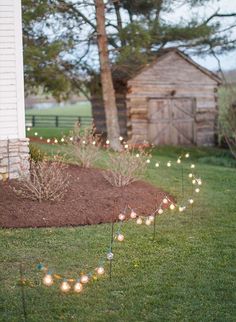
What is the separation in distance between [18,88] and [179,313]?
640 centimetres

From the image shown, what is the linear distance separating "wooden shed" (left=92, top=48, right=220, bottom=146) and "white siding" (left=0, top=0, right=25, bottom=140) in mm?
11428

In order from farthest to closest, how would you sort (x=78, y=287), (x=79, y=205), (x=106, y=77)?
(x=106, y=77) → (x=79, y=205) → (x=78, y=287)

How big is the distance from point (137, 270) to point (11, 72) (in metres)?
5.42

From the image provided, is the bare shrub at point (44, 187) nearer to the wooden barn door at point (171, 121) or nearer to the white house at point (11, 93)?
the white house at point (11, 93)

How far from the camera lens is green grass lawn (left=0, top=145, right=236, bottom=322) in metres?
5.25

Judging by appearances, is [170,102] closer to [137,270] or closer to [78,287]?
[137,270]

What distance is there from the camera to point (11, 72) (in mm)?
10289

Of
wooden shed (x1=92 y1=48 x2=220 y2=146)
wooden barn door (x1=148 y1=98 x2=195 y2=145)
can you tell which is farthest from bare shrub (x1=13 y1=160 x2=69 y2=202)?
wooden barn door (x1=148 y1=98 x2=195 y2=145)

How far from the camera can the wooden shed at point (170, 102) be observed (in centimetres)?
2212

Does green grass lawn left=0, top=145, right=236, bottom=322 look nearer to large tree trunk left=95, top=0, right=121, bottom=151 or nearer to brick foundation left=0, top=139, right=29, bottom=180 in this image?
brick foundation left=0, top=139, right=29, bottom=180

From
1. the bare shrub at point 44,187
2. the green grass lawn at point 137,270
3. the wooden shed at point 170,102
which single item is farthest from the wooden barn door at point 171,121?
the bare shrub at point 44,187

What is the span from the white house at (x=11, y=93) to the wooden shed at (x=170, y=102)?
450 inches

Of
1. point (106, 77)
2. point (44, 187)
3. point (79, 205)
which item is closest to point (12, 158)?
point (44, 187)

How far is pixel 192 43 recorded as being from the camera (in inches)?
891
